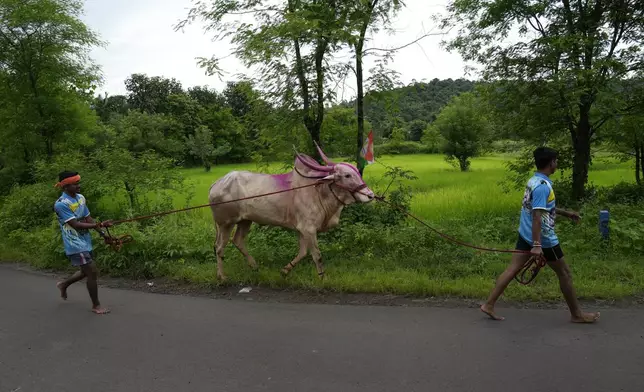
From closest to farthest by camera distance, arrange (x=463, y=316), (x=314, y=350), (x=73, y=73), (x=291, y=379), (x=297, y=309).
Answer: (x=291, y=379)
(x=314, y=350)
(x=463, y=316)
(x=297, y=309)
(x=73, y=73)

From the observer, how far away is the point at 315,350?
3.84 meters

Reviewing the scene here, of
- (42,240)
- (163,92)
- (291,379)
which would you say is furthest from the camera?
(163,92)

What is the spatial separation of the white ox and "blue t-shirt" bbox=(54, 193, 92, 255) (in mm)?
1633

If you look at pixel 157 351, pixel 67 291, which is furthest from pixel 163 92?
pixel 157 351

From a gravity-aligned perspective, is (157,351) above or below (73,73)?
below

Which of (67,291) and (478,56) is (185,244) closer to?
(67,291)

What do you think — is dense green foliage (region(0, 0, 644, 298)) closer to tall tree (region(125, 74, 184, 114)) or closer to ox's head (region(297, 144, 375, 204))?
ox's head (region(297, 144, 375, 204))

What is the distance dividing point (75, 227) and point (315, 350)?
10.2 ft

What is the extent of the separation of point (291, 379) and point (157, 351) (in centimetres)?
137

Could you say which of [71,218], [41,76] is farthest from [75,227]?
[41,76]

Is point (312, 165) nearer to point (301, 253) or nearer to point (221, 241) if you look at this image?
point (301, 253)

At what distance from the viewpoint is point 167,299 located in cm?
550

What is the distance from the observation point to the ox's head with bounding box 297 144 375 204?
543cm

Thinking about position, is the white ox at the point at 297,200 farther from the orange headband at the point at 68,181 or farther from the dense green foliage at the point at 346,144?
the orange headband at the point at 68,181
